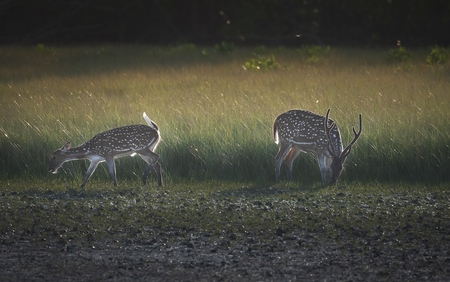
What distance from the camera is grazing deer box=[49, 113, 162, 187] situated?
10.3 meters

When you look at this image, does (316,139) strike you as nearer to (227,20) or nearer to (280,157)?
(280,157)

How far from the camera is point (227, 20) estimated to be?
114 ft

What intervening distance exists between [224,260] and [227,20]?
91.8 feet

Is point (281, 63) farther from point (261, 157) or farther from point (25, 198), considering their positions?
point (25, 198)

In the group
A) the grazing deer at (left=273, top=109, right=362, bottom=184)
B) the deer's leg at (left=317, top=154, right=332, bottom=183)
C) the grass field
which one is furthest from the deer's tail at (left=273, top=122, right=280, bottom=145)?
the deer's leg at (left=317, top=154, right=332, bottom=183)

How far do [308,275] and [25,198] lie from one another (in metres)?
3.79

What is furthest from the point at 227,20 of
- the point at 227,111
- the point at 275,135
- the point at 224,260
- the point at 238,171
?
the point at 224,260

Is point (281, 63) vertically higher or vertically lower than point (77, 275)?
lower

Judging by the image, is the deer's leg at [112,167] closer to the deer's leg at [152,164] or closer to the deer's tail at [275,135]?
the deer's leg at [152,164]

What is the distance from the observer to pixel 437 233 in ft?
26.2

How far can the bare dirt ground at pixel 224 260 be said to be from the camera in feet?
22.0

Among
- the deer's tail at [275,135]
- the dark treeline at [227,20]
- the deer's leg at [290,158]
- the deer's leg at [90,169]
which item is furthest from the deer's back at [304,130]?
the dark treeline at [227,20]

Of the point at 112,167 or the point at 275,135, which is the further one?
the point at 275,135

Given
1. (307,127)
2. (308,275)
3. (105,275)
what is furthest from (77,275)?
(307,127)
